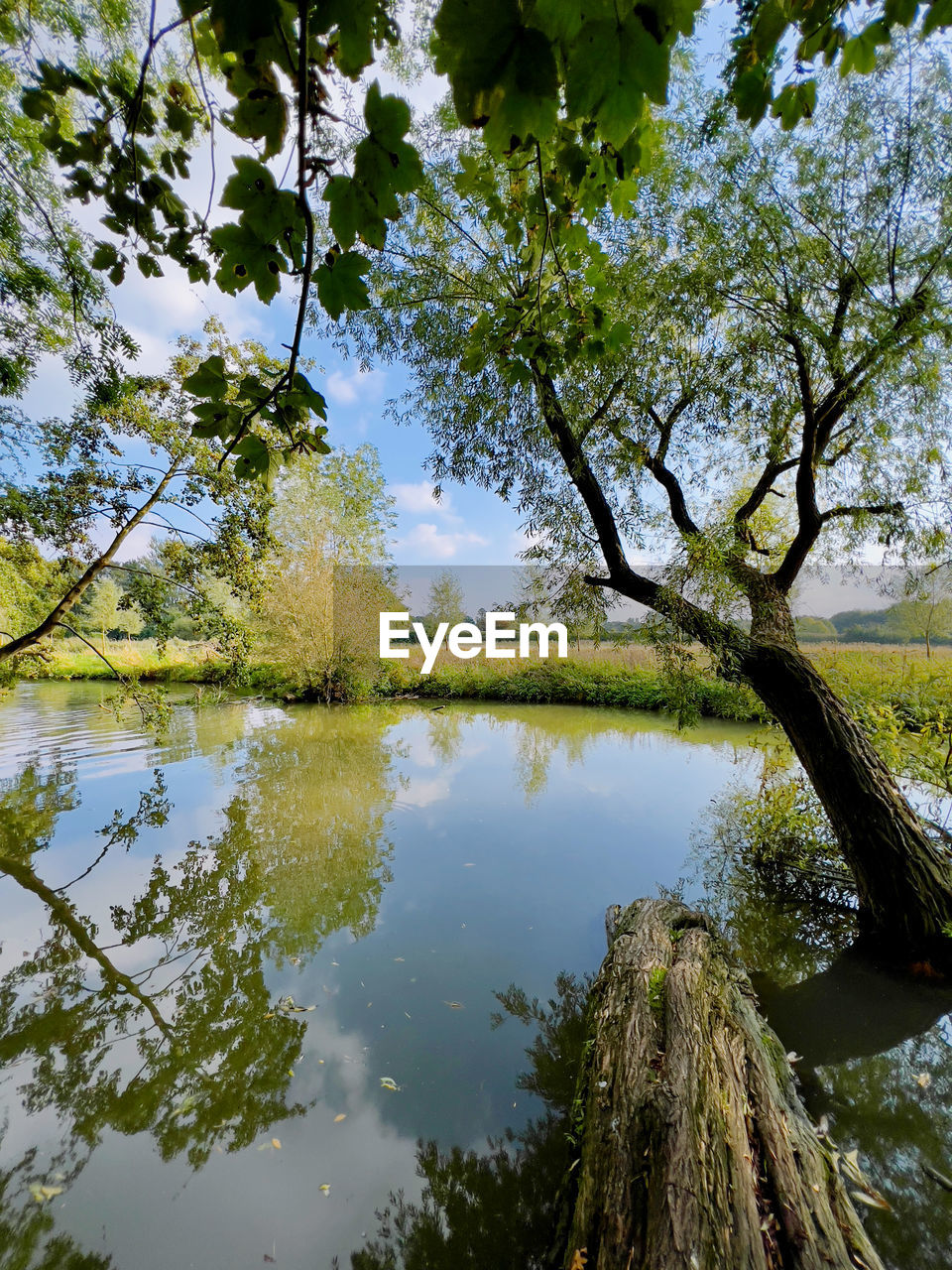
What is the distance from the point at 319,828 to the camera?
547 cm

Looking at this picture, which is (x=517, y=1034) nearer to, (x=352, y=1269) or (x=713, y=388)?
(x=352, y=1269)

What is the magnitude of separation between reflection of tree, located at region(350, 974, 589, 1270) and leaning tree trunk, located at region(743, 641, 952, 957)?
2381 millimetres

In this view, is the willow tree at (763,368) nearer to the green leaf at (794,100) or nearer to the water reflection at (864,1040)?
the water reflection at (864,1040)

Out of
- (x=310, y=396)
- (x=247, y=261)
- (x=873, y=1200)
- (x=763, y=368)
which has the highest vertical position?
(x=763, y=368)

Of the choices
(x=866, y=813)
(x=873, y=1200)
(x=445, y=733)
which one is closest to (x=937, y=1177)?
(x=873, y=1200)

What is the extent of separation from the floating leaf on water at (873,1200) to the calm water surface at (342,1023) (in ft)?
0.10

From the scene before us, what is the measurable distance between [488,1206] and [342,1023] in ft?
3.91

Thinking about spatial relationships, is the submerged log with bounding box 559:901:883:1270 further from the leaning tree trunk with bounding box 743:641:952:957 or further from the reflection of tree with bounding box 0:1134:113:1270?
the reflection of tree with bounding box 0:1134:113:1270

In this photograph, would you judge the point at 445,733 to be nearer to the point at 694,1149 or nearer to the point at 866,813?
the point at 866,813

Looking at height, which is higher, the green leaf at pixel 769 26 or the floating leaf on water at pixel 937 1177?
the green leaf at pixel 769 26

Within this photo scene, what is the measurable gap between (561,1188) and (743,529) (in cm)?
426

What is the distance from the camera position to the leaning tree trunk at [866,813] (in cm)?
304

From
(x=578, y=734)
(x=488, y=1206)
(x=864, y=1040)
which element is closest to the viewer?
(x=488, y=1206)

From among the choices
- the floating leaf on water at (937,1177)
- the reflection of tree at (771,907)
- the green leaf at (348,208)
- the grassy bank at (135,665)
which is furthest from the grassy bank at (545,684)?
the green leaf at (348,208)
